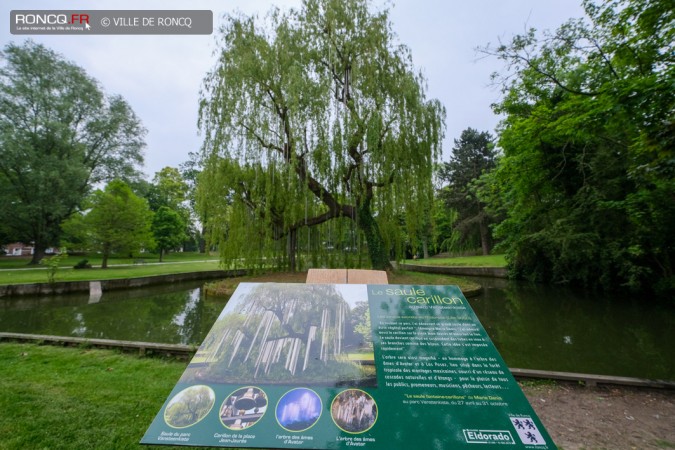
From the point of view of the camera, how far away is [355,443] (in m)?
1.42

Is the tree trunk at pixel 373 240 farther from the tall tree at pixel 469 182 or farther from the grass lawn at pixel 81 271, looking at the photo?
the tall tree at pixel 469 182

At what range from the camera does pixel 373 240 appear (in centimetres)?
1234

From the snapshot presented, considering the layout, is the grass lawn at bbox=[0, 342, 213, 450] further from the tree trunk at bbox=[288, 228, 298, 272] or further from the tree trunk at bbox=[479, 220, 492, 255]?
the tree trunk at bbox=[479, 220, 492, 255]

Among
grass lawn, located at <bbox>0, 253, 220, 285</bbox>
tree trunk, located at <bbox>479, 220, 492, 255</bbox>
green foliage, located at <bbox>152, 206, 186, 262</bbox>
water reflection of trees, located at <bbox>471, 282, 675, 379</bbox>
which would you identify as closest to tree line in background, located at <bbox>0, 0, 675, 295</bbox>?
water reflection of trees, located at <bbox>471, 282, 675, 379</bbox>

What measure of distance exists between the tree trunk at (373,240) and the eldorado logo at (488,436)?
10.8m

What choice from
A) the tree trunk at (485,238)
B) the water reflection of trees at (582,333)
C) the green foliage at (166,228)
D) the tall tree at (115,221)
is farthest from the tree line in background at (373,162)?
the green foliage at (166,228)

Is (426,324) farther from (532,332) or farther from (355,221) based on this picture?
(355,221)

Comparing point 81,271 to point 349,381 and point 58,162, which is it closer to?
point 58,162

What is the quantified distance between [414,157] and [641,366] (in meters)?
8.53

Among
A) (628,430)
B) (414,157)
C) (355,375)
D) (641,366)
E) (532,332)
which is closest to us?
(355,375)

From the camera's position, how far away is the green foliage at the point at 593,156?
619cm

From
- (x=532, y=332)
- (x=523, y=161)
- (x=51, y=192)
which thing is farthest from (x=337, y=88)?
(x=51, y=192)

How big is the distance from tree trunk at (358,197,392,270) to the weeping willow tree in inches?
1.6

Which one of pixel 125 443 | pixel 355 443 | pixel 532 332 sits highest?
pixel 355 443
